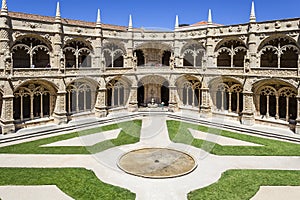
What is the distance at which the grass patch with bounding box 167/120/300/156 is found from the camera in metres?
20.2

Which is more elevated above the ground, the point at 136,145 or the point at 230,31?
the point at 230,31

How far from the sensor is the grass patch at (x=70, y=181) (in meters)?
13.7

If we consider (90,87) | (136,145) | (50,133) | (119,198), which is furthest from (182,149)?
(90,87)

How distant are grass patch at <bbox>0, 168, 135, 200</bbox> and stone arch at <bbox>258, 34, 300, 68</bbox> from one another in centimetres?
2018

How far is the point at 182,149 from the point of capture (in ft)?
68.0

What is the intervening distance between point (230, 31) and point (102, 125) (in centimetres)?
1648

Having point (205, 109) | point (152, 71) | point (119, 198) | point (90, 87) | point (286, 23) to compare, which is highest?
point (286, 23)

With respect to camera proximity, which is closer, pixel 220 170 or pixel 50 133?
pixel 220 170

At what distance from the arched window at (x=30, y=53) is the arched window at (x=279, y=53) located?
71.3 feet

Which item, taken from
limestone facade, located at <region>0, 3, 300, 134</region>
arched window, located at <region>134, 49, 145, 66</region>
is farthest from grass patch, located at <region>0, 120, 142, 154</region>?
arched window, located at <region>134, 49, 145, 66</region>

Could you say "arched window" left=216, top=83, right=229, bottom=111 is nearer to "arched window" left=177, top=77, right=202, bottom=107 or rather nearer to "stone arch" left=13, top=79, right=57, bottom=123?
"arched window" left=177, top=77, right=202, bottom=107

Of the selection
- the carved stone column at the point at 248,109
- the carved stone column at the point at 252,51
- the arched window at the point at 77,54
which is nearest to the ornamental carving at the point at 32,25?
the arched window at the point at 77,54

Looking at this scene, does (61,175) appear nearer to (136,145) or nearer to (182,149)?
(136,145)

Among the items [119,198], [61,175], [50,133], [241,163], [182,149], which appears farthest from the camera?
[50,133]
